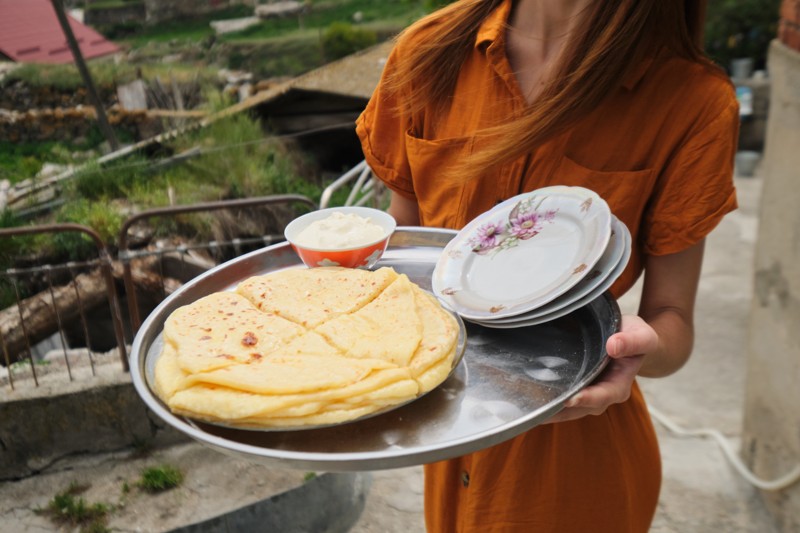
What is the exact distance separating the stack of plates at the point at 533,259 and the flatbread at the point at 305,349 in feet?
0.26

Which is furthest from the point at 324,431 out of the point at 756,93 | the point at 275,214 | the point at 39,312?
the point at 756,93

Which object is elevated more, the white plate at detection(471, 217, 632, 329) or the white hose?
the white plate at detection(471, 217, 632, 329)

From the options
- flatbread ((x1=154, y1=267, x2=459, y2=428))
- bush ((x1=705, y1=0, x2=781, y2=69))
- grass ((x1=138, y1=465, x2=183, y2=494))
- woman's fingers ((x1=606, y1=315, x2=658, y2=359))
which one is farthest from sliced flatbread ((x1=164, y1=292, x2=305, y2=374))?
bush ((x1=705, y1=0, x2=781, y2=69))

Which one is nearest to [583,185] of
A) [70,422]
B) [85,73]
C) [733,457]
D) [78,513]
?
[733,457]

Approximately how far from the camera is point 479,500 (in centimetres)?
155

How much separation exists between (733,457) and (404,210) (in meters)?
2.71

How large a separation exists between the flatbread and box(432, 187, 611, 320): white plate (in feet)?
0.23

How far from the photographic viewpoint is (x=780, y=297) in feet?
9.53

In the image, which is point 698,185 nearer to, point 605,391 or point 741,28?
point 605,391

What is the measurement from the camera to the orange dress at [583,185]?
1334mm

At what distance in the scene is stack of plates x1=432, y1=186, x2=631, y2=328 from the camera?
4.10 feet

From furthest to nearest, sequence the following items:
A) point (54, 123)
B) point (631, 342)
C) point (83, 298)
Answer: point (83, 298)
point (54, 123)
point (631, 342)

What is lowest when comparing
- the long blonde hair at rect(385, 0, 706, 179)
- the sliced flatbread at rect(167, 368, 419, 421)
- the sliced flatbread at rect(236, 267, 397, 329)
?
the sliced flatbread at rect(236, 267, 397, 329)

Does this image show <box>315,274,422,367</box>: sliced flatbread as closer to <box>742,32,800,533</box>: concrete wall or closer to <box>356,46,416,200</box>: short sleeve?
<box>356,46,416,200</box>: short sleeve
